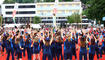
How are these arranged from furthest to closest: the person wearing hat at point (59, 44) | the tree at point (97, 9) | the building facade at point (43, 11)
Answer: the building facade at point (43, 11) → the tree at point (97, 9) → the person wearing hat at point (59, 44)

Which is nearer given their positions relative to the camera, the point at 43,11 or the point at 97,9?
the point at 97,9

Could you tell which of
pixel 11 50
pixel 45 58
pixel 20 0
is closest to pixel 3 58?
pixel 11 50

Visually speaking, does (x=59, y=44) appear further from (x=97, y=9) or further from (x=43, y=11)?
(x=43, y=11)

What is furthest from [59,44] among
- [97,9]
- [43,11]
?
[43,11]

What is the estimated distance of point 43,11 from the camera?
9462cm

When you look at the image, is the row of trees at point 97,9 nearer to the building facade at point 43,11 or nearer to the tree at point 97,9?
the tree at point 97,9

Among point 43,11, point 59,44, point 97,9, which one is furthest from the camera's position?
point 43,11

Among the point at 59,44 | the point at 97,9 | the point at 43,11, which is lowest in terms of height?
the point at 43,11

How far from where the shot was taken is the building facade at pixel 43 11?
9394 cm

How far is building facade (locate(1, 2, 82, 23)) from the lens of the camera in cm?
9394

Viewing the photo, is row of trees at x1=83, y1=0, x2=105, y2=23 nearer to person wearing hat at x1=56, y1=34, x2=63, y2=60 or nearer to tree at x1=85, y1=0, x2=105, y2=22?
tree at x1=85, y1=0, x2=105, y2=22

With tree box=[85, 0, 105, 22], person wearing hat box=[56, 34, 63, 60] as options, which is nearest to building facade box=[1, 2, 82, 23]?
tree box=[85, 0, 105, 22]

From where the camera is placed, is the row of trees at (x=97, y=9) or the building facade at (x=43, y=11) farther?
the building facade at (x=43, y=11)

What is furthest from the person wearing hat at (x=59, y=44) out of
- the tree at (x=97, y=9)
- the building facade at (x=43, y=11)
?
the building facade at (x=43, y=11)
